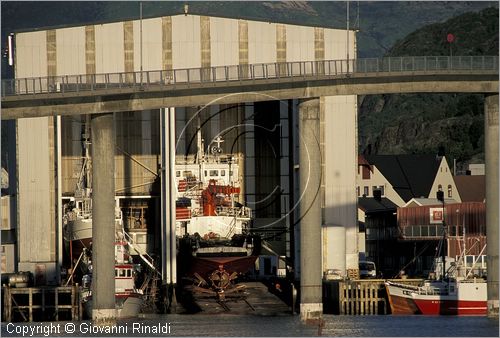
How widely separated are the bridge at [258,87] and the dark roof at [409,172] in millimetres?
61392

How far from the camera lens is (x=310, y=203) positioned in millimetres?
91938

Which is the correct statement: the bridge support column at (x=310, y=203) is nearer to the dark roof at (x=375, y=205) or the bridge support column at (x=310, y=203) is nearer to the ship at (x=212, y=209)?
the ship at (x=212, y=209)

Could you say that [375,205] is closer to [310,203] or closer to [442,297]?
[442,297]

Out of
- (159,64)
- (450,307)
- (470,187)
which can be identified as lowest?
(450,307)

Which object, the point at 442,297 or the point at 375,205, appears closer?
the point at 442,297

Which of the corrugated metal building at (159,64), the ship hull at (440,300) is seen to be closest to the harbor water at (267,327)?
the ship hull at (440,300)

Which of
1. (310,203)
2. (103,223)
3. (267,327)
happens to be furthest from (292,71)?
(267,327)

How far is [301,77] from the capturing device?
92.9 meters

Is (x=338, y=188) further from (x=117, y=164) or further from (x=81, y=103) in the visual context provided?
(x=81, y=103)

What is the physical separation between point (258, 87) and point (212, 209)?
68.9 ft

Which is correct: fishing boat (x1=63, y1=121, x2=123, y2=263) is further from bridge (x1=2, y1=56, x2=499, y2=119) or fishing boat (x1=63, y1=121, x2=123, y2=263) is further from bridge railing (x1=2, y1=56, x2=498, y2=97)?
bridge (x1=2, y1=56, x2=499, y2=119)

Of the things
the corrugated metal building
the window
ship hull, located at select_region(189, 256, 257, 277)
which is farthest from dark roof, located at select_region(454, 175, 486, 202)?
ship hull, located at select_region(189, 256, 257, 277)

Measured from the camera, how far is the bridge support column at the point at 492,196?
309 ft

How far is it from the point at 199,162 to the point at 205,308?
446 inches
